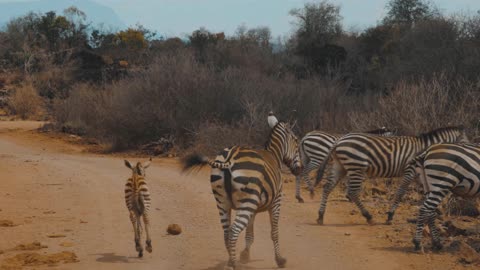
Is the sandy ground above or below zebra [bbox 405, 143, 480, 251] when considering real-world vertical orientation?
below

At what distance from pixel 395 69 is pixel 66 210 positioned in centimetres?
2095

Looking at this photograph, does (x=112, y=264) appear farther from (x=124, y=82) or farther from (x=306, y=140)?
(x=124, y=82)

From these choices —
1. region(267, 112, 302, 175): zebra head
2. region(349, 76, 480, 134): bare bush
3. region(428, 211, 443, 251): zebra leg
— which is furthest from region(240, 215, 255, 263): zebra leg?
region(349, 76, 480, 134): bare bush

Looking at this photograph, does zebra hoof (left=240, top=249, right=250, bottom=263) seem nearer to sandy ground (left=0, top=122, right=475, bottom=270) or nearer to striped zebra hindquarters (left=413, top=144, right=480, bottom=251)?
sandy ground (left=0, top=122, right=475, bottom=270)

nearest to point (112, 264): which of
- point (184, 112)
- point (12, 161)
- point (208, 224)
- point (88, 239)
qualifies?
point (88, 239)

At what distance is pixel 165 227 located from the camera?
10422mm

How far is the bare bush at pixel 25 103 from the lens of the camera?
34.9 m

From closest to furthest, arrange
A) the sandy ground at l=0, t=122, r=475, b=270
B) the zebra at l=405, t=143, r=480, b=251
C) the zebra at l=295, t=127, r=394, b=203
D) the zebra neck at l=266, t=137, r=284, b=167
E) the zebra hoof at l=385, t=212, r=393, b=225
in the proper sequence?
the sandy ground at l=0, t=122, r=475, b=270, the zebra neck at l=266, t=137, r=284, b=167, the zebra at l=405, t=143, r=480, b=251, the zebra hoof at l=385, t=212, r=393, b=225, the zebra at l=295, t=127, r=394, b=203

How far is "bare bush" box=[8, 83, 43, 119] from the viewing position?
115 ft

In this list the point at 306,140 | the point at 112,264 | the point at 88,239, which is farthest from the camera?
the point at 306,140

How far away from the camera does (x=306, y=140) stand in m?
13.7

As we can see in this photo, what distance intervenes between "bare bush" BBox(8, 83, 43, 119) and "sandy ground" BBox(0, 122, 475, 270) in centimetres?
1893

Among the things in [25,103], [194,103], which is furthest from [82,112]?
[25,103]

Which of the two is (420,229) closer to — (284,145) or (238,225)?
(284,145)
